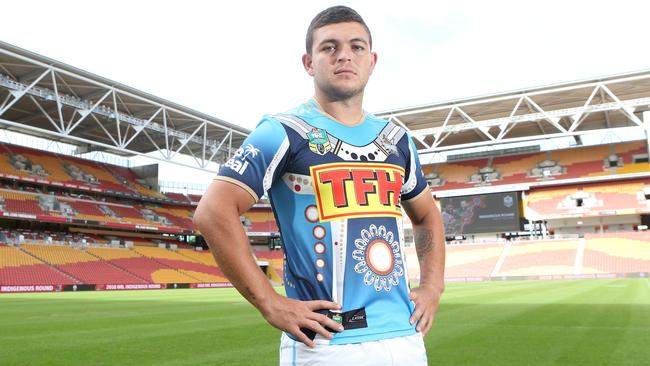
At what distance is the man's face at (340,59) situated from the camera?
7.10 ft

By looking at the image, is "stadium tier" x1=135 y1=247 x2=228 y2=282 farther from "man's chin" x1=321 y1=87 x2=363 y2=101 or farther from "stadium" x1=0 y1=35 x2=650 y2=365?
"man's chin" x1=321 y1=87 x2=363 y2=101

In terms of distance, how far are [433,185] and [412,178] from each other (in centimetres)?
5147

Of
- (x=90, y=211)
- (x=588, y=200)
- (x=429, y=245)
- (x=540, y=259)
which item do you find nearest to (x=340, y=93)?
(x=429, y=245)

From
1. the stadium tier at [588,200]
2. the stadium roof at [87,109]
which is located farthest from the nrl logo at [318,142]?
the stadium tier at [588,200]

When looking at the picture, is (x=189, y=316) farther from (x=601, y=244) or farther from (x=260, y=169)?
(x=601, y=244)

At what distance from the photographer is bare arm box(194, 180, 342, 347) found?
1855 millimetres

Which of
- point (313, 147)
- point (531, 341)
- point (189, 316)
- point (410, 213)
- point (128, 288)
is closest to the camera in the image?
point (313, 147)

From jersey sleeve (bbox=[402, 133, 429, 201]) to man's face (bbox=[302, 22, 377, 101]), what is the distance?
16.1 inches

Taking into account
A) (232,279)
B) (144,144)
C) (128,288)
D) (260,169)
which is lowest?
(128,288)

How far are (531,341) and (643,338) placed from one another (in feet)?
6.28

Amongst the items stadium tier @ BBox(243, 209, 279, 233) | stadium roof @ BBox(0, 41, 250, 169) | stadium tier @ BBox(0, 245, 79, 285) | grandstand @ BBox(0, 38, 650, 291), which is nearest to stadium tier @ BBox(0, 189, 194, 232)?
grandstand @ BBox(0, 38, 650, 291)

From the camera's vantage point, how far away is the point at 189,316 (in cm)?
1359

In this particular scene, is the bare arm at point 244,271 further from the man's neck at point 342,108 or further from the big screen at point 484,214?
the big screen at point 484,214

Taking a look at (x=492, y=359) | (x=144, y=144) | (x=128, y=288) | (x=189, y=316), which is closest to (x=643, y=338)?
(x=492, y=359)
